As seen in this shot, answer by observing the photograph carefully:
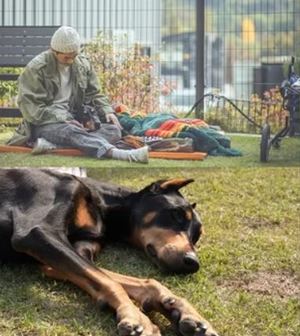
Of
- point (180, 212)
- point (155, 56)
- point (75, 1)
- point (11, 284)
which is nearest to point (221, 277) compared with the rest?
point (180, 212)

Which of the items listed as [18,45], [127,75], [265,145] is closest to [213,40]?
[127,75]

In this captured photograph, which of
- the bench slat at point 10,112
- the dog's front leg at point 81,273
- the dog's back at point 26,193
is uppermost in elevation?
the bench slat at point 10,112

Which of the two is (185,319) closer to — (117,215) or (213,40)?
(117,215)

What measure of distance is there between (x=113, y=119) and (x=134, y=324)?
1.32 metres

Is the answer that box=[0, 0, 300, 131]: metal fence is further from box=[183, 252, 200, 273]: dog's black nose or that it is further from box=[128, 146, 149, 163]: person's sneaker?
box=[183, 252, 200, 273]: dog's black nose

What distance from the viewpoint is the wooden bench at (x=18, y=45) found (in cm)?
328

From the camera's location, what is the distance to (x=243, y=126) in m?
3.50

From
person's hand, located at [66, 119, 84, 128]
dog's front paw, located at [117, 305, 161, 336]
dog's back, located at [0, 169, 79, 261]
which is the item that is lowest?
dog's front paw, located at [117, 305, 161, 336]

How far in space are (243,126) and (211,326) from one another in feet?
4.48

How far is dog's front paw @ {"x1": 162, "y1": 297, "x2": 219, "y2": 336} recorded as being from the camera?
7.48 ft

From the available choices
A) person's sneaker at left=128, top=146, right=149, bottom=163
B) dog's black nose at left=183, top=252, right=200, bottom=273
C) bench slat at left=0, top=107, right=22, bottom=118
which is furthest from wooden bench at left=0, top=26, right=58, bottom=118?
dog's black nose at left=183, top=252, right=200, bottom=273

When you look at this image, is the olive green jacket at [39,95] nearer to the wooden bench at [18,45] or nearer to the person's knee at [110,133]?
the wooden bench at [18,45]

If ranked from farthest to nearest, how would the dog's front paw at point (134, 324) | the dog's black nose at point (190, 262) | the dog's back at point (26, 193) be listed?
the dog's back at point (26, 193) < the dog's black nose at point (190, 262) < the dog's front paw at point (134, 324)

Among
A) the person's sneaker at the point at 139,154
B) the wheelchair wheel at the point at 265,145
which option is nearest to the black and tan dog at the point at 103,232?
the person's sneaker at the point at 139,154
